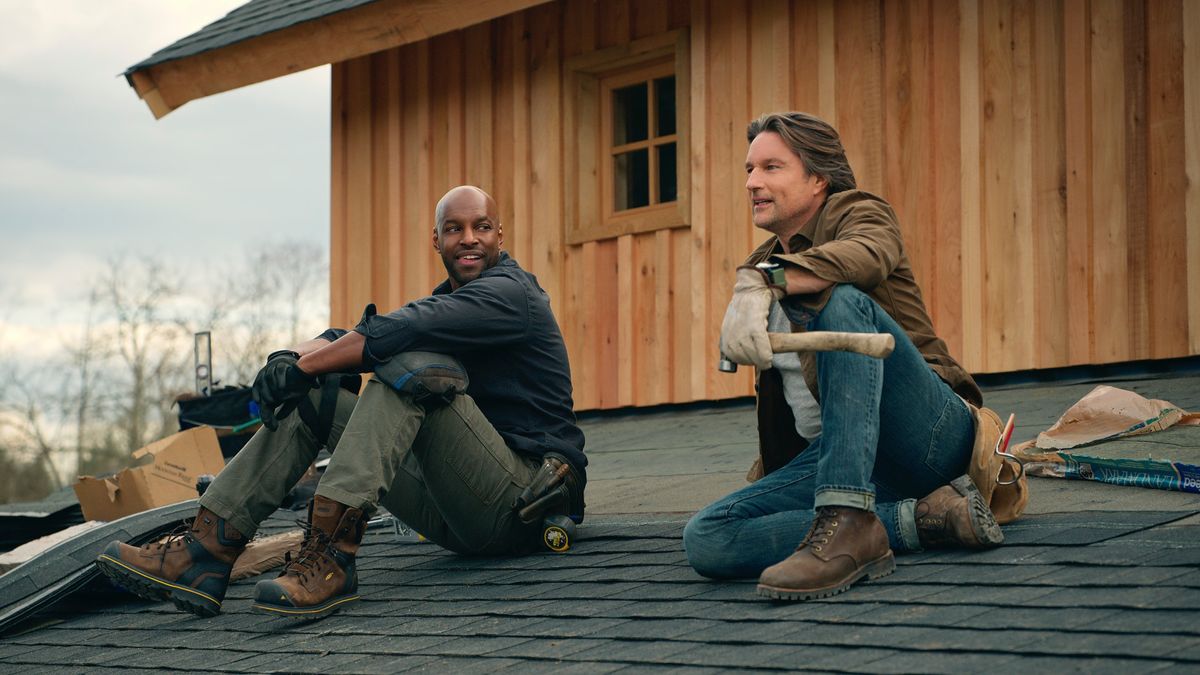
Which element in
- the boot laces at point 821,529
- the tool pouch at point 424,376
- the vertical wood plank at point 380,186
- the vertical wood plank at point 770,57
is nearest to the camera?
the boot laces at point 821,529

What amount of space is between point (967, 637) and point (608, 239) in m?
6.43

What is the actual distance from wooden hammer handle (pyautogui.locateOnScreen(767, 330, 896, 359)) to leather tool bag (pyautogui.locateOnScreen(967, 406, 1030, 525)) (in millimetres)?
516

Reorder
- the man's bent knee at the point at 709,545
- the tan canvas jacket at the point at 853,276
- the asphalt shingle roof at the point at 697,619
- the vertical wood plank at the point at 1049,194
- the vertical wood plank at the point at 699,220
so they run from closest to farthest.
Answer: the asphalt shingle roof at the point at 697,619
the tan canvas jacket at the point at 853,276
the man's bent knee at the point at 709,545
the vertical wood plank at the point at 1049,194
the vertical wood plank at the point at 699,220

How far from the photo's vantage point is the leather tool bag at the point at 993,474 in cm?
340

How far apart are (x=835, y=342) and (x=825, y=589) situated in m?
0.58

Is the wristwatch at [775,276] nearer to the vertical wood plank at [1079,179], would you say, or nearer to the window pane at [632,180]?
the vertical wood plank at [1079,179]

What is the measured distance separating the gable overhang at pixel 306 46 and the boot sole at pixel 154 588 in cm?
522

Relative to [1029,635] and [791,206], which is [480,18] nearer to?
[791,206]

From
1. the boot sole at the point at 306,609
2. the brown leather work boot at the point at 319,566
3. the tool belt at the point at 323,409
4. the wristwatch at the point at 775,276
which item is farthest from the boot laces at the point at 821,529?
the tool belt at the point at 323,409

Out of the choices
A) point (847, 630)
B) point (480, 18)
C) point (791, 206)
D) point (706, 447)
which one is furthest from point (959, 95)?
point (847, 630)

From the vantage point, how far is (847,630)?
2848mm

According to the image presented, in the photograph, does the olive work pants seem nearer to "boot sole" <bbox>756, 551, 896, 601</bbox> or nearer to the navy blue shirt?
the navy blue shirt

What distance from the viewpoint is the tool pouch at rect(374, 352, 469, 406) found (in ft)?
12.5

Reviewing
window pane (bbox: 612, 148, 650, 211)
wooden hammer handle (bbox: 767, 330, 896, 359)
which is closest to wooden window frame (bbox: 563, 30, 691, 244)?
window pane (bbox: 612, 148, 650, 211)
